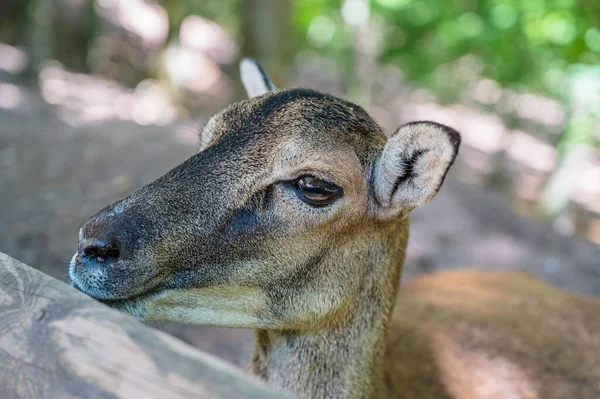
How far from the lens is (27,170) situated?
7.96m

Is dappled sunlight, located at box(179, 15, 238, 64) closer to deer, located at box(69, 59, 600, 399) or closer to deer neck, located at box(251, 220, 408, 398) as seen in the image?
deer, located at box(69, 59, 600, 399)

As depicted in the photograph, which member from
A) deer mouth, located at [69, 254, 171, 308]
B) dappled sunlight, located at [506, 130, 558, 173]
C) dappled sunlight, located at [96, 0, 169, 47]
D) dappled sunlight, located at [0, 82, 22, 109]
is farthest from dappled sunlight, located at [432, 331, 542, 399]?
dappled sunlight, located at [96, 0, 169, 47]

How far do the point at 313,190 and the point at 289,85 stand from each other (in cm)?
526

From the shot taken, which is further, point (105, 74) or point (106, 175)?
point (105, 74)

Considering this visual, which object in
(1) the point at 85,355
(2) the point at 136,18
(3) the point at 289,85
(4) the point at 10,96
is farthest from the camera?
(2) the point at 136,18

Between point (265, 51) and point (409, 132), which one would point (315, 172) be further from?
point (265, 51)

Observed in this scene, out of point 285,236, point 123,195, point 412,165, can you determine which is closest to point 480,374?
point 412,165

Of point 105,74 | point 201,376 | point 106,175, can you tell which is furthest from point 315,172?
point 105,74

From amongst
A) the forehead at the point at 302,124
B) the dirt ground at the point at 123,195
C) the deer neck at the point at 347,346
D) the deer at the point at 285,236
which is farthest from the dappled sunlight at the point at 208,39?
the deer neck at the point at 347,346

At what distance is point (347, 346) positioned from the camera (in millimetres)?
3316

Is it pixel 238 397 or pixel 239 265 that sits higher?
pixel 238 397

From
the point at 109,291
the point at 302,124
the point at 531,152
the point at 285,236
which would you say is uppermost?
the point at 302,124

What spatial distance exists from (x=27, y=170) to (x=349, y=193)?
20.9ft

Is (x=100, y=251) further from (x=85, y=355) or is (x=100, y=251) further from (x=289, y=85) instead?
(x=289, y=85)
